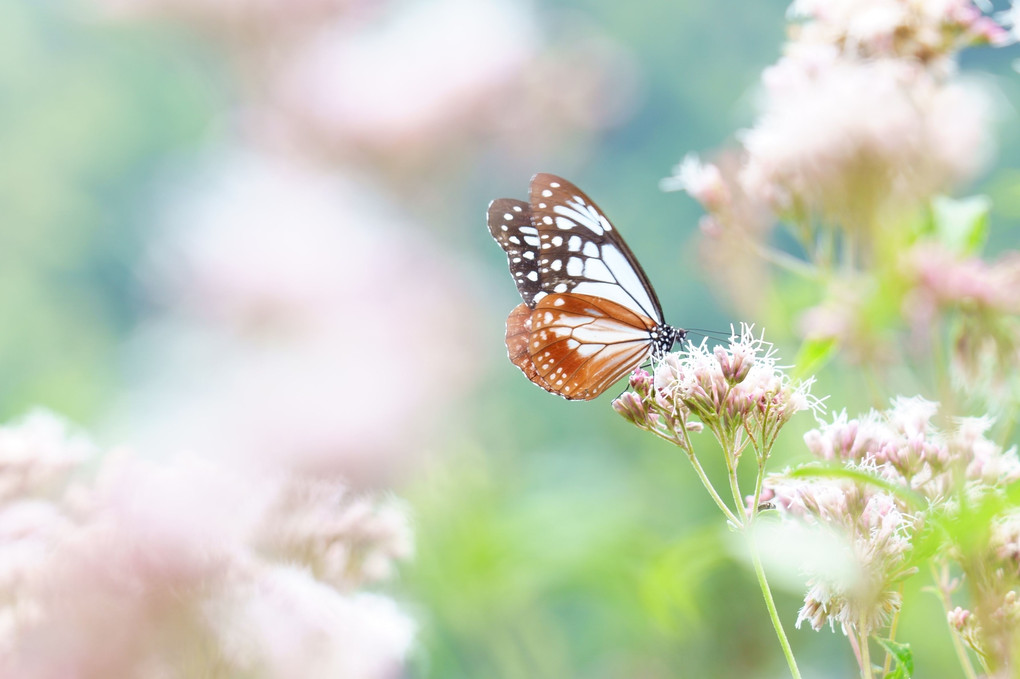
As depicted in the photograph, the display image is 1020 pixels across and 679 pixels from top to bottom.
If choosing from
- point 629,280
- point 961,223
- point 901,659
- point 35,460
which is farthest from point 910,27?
point 35,460

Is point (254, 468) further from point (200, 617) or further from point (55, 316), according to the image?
point (55, 316)

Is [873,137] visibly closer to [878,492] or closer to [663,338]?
[878,492]

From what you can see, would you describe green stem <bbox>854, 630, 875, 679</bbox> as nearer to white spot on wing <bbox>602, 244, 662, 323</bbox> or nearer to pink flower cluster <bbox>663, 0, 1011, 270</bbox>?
pink flower cluster <bbox>663, 0, 1011, 270</bbox>

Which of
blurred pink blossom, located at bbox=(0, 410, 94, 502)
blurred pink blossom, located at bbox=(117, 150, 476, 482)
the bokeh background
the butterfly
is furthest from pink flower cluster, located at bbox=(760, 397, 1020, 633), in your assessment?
blurred pink blossom, located at bbox=(0, 410, 94, 502)

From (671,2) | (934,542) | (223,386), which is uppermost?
(671,2)

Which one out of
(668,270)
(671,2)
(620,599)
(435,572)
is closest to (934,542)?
(620,599)

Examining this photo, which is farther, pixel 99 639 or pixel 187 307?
pixel 187 307

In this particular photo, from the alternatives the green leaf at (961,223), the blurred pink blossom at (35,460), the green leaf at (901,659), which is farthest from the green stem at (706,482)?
the blurred pink blossom at (35,460)
